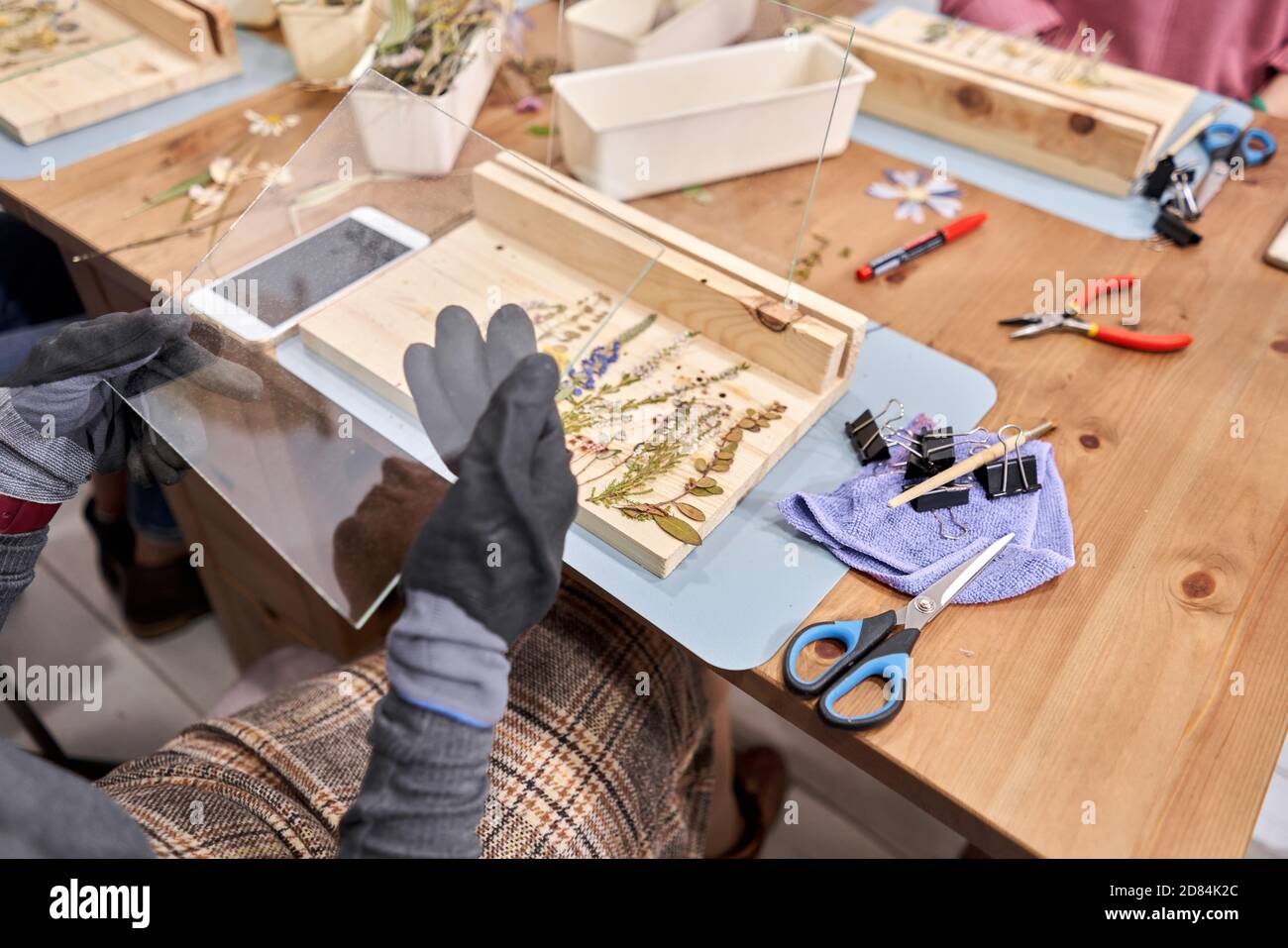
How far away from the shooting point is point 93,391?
77 centimetres

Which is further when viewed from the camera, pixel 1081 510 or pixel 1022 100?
pixel 1022 100

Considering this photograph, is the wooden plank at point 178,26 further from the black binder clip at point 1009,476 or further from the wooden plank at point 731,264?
the black binder clip at point 1009,476

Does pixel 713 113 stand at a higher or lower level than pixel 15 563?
higher

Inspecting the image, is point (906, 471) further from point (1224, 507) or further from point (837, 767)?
point (837, 767)

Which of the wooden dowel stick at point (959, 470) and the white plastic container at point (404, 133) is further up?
the white plastic container at point (404, 133)

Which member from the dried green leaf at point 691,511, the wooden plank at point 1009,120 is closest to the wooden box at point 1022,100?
the wooden plank at point 1009,120

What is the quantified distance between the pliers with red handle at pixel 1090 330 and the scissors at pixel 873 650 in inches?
13.8

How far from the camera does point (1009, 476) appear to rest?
80 cm

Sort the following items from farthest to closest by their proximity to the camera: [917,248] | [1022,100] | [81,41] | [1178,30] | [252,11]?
[1178,30] < [252,11] < [81,41] < [1022,100] < [917,248]

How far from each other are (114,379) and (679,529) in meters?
0.48

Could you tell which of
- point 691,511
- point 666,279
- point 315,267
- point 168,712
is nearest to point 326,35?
point 315,267

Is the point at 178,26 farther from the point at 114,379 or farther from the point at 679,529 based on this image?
the point at 679,529

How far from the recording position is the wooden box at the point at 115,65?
1169 millimetres

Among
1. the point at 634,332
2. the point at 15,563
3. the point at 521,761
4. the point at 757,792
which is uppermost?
the point at 634,332
